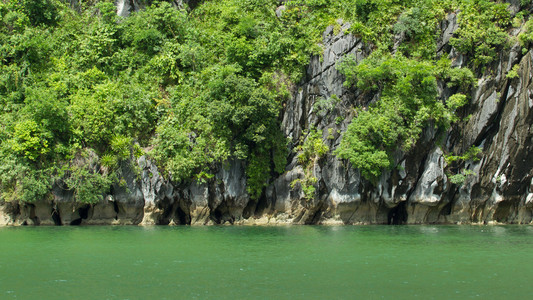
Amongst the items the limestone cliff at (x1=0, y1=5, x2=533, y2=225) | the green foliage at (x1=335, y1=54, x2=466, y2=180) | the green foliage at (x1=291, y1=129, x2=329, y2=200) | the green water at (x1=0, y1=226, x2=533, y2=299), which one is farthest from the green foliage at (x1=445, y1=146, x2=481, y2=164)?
the green foliage at (x1=291, y1=129, x2=329, y2=200)

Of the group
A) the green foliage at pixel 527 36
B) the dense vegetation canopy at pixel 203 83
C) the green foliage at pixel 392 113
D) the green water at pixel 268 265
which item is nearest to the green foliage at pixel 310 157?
the dense vegetation canopy at pixel 203 83

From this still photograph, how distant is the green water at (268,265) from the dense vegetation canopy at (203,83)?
6800mm

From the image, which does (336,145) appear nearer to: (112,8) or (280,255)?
(280,255)

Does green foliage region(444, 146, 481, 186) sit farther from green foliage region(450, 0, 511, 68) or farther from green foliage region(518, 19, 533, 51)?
green foliage region(518, 19, 533, 51)

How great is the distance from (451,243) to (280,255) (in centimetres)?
813

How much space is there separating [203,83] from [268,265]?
21.5 meters

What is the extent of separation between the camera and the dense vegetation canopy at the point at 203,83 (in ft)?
112

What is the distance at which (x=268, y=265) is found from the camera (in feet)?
62.5

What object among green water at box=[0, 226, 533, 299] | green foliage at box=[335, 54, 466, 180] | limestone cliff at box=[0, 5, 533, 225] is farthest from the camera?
limestone cliff at box=[0, 5, 533, 225]

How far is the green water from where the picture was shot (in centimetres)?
1489

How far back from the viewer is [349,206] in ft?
116

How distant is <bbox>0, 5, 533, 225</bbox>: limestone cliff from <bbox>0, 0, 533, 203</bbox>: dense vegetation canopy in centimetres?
91

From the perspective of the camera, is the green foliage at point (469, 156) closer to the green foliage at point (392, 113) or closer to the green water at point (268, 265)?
the green foliage at point (392, 113)

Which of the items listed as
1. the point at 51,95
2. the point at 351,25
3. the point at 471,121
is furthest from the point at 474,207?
the point at 51,95
